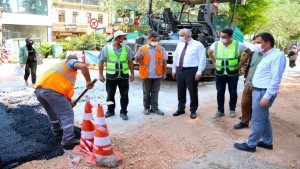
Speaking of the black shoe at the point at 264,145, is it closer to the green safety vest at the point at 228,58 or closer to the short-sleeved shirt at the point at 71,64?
the green safety vest at the point at 228,58

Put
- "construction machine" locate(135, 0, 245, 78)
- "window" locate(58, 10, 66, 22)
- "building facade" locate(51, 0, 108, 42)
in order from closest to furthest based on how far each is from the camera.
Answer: "construction machine" locate(135, 0, 245, 78)
"building facade" locate(51, 0, 108, 42)
"window" locate(58, 10, 66, 22)

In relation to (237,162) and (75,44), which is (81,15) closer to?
(75,44)

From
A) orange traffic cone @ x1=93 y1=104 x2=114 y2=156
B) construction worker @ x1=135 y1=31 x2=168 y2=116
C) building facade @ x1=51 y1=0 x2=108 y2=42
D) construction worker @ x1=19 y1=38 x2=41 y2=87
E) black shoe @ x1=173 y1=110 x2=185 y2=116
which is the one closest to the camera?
orange traffic cone @ x1=93 y1=104 x2=114 y2=156

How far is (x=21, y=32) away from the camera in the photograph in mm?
29969

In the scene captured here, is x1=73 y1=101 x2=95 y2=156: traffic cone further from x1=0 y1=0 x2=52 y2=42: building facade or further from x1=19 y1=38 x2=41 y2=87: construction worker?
x1=0 y1=0 x2=52 y2=42: building facade

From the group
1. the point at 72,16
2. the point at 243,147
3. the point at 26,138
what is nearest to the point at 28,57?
the point at 26,138

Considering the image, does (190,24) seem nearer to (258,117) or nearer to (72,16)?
(258,117)

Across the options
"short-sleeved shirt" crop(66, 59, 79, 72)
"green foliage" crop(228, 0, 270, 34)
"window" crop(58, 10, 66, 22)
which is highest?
"window" crop(58, 10, 66, 22)

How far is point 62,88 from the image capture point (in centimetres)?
386

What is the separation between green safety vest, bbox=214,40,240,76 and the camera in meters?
5.30

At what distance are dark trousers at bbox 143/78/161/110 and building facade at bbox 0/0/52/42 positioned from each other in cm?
2497

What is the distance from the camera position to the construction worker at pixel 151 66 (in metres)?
5.61

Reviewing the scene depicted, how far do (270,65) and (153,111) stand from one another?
2.79 metres

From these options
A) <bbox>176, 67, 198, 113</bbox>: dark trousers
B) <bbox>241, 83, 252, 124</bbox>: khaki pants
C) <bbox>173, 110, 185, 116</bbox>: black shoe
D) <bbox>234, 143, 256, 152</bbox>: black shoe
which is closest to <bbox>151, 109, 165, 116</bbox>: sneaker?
<bbox>173, 110, 185, 116</bbox>: black shoe
